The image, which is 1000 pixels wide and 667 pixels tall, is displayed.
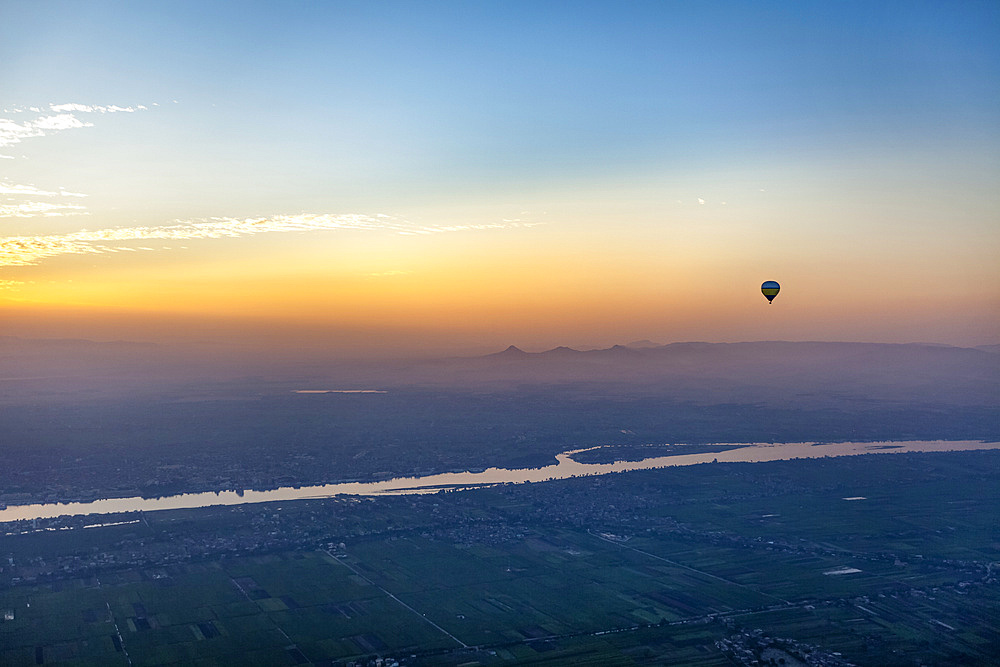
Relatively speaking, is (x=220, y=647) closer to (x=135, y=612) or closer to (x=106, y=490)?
(x=135, y=612)

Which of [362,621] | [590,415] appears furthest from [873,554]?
[590,415]

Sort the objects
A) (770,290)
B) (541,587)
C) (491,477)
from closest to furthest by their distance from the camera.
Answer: (541,587) < (770,290) < (491,477)

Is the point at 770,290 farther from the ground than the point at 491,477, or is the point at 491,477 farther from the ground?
the point at 770,290

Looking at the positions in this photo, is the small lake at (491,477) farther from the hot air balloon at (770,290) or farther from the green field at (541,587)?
the hot air balloon at (770,290)

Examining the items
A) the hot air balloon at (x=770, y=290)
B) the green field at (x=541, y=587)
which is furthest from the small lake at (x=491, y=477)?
the hot air balloon at (x=770, y=290)

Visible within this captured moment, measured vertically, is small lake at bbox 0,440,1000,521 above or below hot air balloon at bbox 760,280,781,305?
below

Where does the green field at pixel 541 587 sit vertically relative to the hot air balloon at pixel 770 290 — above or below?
below

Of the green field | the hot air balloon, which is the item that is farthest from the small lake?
the hot air balloon

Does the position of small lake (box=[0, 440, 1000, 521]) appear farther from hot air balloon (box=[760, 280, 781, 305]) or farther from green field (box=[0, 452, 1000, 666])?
hot air balloon (box=[760, 280, 781, 305])
